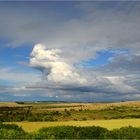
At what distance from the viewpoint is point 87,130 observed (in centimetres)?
2878

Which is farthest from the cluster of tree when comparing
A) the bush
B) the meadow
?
the meadow

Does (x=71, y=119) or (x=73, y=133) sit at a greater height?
(x=71, y=119)

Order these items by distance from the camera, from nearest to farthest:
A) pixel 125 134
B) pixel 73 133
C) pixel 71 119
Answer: pixel 125 134 < pixel 73 133 < pixel 71 119

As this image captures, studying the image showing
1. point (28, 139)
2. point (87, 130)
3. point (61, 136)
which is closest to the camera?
point (28, 139)

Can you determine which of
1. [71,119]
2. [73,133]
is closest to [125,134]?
[73,133]

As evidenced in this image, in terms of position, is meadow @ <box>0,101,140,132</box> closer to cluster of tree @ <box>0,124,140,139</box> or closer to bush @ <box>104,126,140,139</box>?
cluster of tree @ <box>0,124,140,139</box>

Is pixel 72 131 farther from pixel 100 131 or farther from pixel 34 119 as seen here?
pixel 34 119

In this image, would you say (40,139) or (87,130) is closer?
(40,139)

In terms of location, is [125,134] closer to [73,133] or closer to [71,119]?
[73,133]

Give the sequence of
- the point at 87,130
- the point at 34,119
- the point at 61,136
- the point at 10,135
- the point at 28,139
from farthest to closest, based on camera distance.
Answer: the point at 34,119 → the point at 87,130 → the point at 61,136 → the point at 10,135 → the point at 28,139

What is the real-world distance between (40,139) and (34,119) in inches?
2617

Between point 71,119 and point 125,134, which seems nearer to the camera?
point 125,134

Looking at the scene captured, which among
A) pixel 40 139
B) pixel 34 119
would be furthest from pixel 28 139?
pixel 34 119

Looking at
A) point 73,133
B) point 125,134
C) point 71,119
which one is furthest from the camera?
point 71,119
